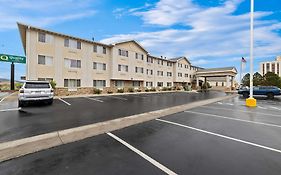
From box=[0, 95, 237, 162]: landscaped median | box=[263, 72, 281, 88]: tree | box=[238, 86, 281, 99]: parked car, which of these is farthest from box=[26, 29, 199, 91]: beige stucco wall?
box=[263, 72, 281, 88]: tree

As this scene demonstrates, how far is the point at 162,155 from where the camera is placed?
407cm

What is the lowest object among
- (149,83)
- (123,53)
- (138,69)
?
(149,83)

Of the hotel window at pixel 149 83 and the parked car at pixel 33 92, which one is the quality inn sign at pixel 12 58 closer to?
the parked car at pixel 33 92

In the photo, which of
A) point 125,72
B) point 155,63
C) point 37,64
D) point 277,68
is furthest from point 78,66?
point 277,68

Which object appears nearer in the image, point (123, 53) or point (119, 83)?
point (123, 53)

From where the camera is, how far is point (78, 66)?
83.7 ft

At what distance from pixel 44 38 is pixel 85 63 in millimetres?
6638

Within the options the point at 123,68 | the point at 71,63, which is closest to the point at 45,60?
the point at 71,63

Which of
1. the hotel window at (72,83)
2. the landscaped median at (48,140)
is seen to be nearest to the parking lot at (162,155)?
the landscaped median at (48,140)

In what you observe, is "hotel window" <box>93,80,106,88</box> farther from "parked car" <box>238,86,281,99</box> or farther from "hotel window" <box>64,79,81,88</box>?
"parked car" <box>238,86,281,99</box>

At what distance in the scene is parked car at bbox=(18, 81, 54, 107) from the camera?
11461 millimetres

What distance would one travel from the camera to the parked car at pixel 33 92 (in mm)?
11461

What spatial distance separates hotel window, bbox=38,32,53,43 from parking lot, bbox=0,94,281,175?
2138cm

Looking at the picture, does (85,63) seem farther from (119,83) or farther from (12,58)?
(12,58)
